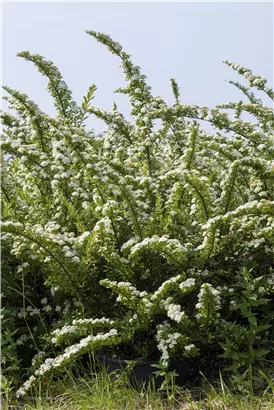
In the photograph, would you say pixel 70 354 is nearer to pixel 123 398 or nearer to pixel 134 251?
pixel 123 398

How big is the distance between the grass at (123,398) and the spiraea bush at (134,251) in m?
0.14

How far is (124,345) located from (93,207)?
0.93m

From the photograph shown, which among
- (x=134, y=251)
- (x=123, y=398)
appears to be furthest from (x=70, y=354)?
(x=134, y=251)

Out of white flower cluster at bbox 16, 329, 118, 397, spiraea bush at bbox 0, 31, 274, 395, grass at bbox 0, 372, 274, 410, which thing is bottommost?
grass at bbox 0, 372, 274, 410

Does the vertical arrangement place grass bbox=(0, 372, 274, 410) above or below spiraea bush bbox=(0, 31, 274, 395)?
below

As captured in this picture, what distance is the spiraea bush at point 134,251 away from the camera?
3.29m

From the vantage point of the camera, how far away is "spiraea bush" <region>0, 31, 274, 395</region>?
3288mm

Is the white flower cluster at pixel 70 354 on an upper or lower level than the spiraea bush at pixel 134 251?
lower

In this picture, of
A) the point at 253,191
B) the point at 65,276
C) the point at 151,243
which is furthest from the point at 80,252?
the point at 253,191

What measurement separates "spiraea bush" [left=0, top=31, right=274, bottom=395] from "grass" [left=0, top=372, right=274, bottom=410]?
14cm

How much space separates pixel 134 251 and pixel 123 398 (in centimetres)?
85

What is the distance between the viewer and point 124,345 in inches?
145

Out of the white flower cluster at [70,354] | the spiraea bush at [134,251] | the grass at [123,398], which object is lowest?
the grass at [123,398]

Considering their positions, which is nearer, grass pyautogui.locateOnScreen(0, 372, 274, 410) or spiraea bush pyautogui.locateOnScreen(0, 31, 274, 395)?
grass pyautogui.locateOnScreen(0, 372, 274, 410)
